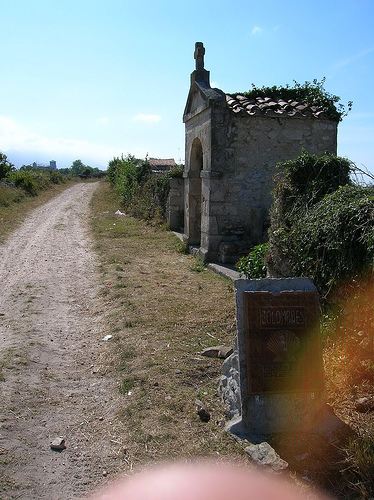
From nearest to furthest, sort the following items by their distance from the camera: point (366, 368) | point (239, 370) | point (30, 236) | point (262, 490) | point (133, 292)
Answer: point (262, 490), point (239, 370), point (366, 368), point (133, 292), point (30, 236)

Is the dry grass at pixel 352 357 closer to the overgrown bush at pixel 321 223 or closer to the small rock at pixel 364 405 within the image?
the small rock at pixel 364 405

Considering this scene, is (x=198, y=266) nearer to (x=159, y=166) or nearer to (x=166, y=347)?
(x=166, y=347)

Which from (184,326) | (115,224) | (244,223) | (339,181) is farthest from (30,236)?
(339,181)

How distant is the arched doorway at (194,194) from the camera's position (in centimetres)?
1140

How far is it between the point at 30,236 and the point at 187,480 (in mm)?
11864

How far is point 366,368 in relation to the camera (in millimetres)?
3898

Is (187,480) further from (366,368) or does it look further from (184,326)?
(184,326)

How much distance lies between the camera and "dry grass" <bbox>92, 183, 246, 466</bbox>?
3.43 meters

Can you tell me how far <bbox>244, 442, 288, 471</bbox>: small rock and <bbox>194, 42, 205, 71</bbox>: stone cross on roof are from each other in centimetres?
956

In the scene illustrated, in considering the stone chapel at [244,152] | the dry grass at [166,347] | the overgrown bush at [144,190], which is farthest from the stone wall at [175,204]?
the stone chapel at [244,152]

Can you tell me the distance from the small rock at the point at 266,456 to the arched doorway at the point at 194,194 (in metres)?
8.63

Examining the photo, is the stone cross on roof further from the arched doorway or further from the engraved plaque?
the engraved plaque

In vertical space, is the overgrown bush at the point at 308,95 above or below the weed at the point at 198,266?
above

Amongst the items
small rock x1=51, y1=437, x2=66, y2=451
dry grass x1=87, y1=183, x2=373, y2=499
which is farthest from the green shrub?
small rock x1=51, y1=437, x2=66, y2=451
